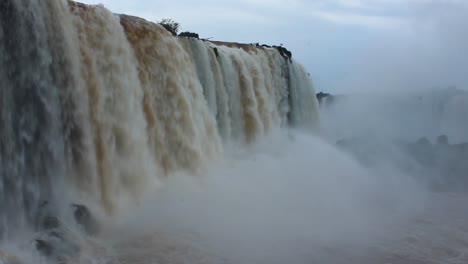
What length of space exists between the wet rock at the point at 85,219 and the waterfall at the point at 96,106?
31cm

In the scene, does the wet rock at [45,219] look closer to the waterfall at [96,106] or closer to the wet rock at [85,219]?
the waterfall at [96,106]

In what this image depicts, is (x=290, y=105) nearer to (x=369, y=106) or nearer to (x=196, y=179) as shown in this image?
(x=196, y=179)

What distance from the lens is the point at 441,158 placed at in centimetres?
2008

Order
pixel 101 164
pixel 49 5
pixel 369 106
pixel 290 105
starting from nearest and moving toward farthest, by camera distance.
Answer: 1. pixel 49 5
2. pixel 101 164
3. pixel 290 105
4. pixel 369 106

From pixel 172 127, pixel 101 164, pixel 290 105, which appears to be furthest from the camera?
pixel 290 105

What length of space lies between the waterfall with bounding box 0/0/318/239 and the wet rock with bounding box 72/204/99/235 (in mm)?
306

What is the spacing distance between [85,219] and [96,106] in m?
2.08

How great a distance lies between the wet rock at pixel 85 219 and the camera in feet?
27.8

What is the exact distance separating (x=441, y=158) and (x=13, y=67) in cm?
1564

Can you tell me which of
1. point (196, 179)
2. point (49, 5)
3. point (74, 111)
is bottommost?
point (196, 179)

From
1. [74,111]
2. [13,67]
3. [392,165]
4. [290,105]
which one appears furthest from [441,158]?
[13,67]

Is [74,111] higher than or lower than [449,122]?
lower

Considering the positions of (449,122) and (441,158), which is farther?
(449,122)

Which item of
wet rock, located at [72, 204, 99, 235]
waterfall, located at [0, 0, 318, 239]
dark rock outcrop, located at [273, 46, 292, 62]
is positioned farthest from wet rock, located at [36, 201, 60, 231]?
dark rock outcrop, located at [273, 46, 292, 62]
